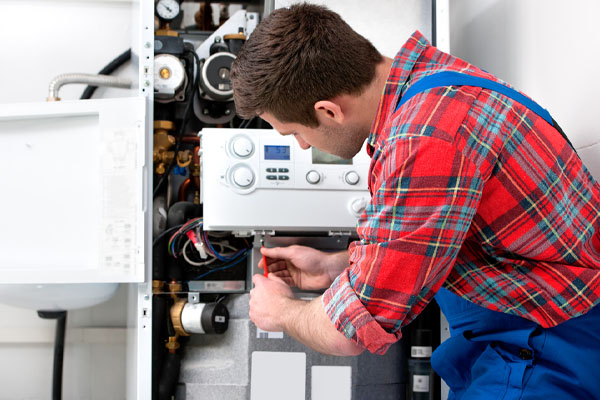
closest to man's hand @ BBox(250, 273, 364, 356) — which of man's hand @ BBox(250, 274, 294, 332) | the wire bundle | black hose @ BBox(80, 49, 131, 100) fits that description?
man's hand @ BBox(250, 274, 294, 332)

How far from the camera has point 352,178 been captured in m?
1.39

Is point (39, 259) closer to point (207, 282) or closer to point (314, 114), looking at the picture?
point (207, 282)

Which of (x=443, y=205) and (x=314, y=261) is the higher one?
(x=443, y=205)

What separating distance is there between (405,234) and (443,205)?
6 centimetres

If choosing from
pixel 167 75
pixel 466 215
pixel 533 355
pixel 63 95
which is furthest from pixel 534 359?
A: pixel 63 95

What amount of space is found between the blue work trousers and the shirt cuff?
0.73 ft

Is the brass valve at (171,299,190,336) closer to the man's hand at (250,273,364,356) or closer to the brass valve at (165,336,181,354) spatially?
the brass valve at (165,336,181,354)

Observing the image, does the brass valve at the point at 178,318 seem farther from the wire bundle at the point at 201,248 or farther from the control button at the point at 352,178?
the control button at the point at 352,178

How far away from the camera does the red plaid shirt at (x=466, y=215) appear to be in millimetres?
761

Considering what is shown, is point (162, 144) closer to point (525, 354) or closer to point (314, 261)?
point (314, 261)

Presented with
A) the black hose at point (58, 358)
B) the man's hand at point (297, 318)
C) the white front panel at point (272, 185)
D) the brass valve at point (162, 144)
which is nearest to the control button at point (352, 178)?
the white front panel at point (272, 185)

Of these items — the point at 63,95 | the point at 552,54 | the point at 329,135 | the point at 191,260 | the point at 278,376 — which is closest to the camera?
the point at 329,135

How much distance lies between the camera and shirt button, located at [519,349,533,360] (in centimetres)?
92

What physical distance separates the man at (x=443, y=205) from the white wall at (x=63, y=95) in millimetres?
1120
